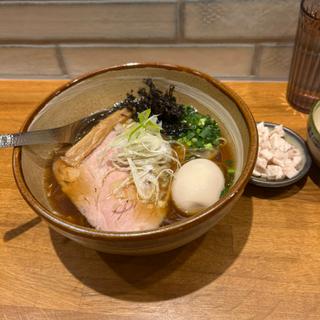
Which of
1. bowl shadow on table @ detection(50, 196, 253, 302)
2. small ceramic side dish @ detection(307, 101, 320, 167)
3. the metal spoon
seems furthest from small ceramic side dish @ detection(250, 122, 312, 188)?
the metal spoon

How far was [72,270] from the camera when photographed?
3.15 ft

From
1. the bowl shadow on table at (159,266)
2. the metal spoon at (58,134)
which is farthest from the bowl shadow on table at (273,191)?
the metal spoon at (58,134)

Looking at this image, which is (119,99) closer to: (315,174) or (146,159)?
(146,159)

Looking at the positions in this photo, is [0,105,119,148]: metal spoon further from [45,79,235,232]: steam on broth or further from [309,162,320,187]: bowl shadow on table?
[309,162,320,187]: bowl shadow on table

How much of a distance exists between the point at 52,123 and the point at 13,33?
511 mm

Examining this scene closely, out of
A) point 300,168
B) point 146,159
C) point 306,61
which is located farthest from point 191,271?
point 306,61

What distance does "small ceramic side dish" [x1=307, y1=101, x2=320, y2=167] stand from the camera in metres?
1.05

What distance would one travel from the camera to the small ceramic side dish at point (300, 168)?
1.05 meters

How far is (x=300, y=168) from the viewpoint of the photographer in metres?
1.08

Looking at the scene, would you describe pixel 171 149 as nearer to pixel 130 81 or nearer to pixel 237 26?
pixel 130 81

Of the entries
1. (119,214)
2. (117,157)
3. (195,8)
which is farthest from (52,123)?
(195,8)

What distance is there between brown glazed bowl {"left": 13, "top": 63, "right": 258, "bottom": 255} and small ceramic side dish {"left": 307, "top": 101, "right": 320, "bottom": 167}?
215 millimetres

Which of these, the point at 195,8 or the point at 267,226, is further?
the point at 195,8

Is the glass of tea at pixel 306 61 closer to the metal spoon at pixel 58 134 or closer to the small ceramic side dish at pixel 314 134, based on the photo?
the small ceramic side dish at pixel 314 134
